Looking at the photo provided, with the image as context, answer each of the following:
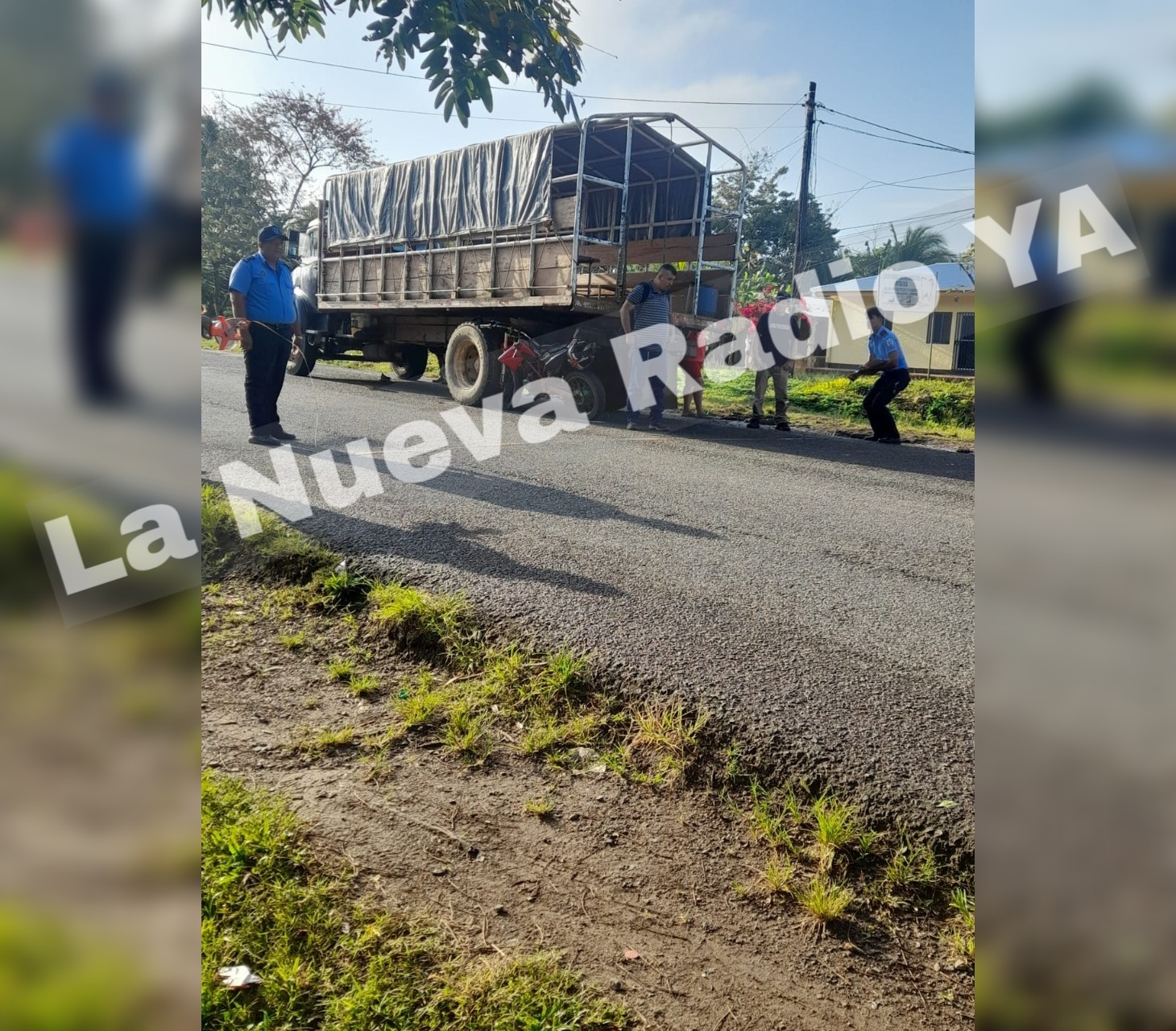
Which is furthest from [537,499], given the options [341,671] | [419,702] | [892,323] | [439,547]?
[892,323]

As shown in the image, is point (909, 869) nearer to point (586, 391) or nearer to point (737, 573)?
point (737, 573)

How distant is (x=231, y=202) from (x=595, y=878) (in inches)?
62.2

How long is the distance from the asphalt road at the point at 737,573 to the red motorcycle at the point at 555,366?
87.1 inches

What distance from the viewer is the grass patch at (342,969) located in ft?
4.81

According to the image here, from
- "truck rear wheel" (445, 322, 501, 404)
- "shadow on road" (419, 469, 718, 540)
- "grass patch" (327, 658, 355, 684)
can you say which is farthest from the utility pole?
"grass patch" (327, 658, 355, 684)

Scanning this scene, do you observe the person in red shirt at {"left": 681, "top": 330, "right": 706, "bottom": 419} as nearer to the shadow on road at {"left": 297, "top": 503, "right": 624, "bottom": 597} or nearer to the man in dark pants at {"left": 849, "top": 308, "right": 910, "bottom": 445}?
the man in dark pants at {"left": 849, "top": 308, "right": 910, "bottom": 445}

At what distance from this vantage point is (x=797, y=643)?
3.12 m

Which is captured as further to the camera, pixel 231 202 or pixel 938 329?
pixel 938 329

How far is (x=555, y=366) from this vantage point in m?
9.65

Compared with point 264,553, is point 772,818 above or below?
below
